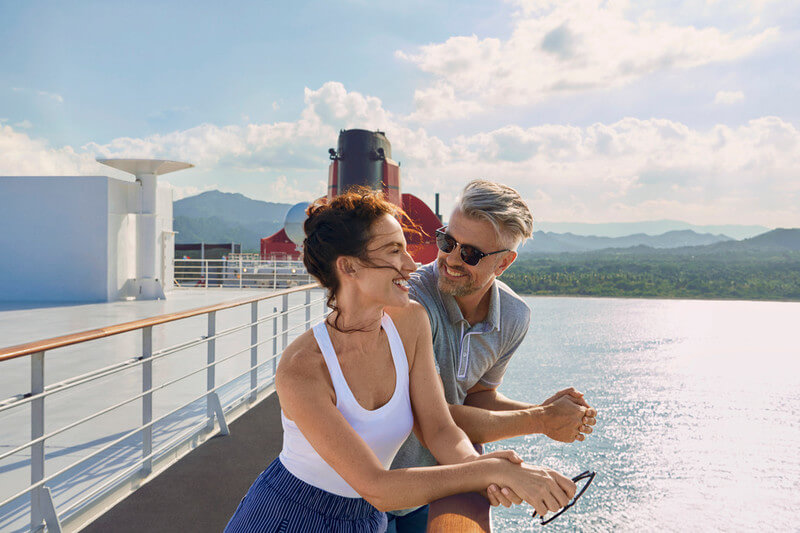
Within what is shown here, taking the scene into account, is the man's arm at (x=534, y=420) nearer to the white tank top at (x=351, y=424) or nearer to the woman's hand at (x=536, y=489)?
the white tank top at (x=351, y=424)

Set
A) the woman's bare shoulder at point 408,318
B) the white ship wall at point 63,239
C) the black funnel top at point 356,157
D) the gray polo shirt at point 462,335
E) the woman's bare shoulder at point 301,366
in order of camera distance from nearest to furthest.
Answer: the woman's bare shoulder at point 301,366, the woman's bare shoulder at point 408,318, the gray polo shirt at point 462,335, the black funnel top at point 356,157, the white ship wall at point 63,239

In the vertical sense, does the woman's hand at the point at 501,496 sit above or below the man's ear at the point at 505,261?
below

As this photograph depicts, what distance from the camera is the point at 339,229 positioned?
102 cm

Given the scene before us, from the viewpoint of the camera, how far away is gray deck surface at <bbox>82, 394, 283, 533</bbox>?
6.05 feet

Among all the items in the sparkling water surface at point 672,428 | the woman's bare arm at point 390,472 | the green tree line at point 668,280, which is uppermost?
the woman's bare arm at point 390,472

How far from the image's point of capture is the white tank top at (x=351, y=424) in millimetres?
978

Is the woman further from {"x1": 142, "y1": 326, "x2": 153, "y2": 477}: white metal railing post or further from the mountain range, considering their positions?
the mountain range

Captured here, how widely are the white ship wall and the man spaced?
1007 centimetres

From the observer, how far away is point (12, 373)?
14.8 feet

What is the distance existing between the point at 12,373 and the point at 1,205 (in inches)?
287

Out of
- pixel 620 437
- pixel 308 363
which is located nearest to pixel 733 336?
pixel 620 437

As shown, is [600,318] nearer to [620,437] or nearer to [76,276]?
Result: [620,437]

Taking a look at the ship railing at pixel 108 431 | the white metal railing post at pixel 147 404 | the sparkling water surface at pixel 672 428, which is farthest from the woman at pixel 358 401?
the sparkling water surface at pixel 672 428

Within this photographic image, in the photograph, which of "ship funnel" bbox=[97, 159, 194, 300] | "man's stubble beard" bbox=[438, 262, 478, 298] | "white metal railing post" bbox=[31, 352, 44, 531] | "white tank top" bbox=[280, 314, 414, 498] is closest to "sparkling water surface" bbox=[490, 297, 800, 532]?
"white metal railing post" bbox=[31, 352, 44, 531]
